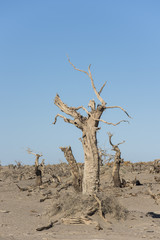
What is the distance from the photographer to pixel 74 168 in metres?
19.9

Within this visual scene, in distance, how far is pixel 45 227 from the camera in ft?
39.3

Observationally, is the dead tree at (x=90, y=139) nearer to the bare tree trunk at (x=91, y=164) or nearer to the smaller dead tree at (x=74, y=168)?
the bare tree trunk at (x=91, y=164)

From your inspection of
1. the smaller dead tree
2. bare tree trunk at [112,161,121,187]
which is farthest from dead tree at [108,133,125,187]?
the smaller dead tree

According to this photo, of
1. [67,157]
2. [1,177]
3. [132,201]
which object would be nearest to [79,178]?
[67,157]

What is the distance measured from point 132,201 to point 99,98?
27.4 ft

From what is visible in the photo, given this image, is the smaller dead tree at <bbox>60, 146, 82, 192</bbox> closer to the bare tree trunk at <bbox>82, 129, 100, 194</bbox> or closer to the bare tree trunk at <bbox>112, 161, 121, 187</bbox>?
the bare tree trunk at <bbox>112, 161, 121, 187</bbox>

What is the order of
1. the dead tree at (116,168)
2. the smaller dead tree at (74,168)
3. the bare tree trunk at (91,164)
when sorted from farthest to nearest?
the dead tree at (116,168), the smaller dead tree at (74,168), the bare tree trunk at (91,164)

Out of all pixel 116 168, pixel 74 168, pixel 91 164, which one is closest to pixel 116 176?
pixel 116 168

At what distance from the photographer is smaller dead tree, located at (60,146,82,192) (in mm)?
19641

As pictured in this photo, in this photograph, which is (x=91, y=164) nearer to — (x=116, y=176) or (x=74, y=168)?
(x=74, y=168)

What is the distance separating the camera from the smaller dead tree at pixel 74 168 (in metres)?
19.6

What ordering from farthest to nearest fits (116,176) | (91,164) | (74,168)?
(116,176) < (74,168) < (91,164)

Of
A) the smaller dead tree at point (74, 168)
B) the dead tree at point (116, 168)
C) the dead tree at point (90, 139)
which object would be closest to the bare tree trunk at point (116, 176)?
the dead tree at point (116, 168)

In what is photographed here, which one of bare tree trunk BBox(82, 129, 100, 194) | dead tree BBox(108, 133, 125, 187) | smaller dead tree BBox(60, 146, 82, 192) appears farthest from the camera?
dead tree BBox(108, 133, 125, 187)
